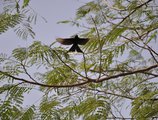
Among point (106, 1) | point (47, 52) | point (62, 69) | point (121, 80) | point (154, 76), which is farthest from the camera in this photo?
point (121, 80)

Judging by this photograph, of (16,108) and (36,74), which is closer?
(16,108)

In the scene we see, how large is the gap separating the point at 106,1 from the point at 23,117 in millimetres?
799

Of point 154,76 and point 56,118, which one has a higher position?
point 154,76

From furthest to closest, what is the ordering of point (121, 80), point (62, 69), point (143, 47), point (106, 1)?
point (121, 80), point (106, 1), point (143, 47), point (62, 69)

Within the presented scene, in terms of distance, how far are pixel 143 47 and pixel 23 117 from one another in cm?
71

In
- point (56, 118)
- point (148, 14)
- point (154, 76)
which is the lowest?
point (56, 118)

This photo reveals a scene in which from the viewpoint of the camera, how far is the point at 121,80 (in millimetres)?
2174

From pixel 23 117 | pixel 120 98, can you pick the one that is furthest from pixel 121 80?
pixel 23 117

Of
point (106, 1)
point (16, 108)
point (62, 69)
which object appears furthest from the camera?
point (106, 1)

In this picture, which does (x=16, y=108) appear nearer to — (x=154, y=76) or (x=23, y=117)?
(x=23, y=117)

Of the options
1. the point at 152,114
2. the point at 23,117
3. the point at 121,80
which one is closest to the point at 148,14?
the point at 121,80

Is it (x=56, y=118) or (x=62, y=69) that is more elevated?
(x=62, y=69)

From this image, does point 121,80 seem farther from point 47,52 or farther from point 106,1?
point 47,52

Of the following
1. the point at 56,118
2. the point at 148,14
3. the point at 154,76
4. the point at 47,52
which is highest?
the point at 148,14
